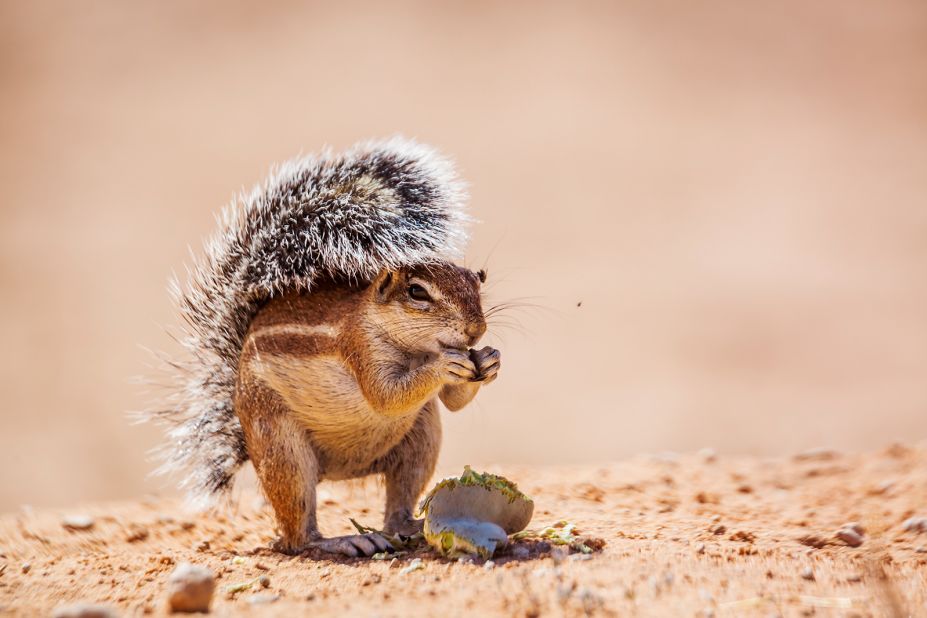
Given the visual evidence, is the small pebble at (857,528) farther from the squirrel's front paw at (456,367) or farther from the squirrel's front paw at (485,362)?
the squirrel's front paw at (456,367)

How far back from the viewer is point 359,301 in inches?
237

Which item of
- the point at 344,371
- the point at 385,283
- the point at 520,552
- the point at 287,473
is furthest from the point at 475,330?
the point at 287,473

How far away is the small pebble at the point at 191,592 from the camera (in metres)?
4.41

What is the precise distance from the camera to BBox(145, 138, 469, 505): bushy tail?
19.9 ft

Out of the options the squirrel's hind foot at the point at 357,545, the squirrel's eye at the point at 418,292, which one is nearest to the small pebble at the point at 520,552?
the squirrel's hind foot at the point at 357,545

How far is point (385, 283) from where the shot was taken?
596 centimetres

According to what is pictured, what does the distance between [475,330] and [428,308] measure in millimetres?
312

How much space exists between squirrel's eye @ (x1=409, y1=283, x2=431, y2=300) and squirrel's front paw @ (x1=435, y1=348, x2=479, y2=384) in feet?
1.30

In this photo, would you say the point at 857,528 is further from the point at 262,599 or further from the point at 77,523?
the point at 77,523

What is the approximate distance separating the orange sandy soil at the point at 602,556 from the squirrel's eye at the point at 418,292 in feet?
5.11

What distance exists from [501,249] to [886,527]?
1542cm

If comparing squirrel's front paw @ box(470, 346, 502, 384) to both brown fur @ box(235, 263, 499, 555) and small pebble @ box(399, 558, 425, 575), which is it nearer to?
brown fur @ box(235, 263, 499, 555)

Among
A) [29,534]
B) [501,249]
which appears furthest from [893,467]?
[501,249]

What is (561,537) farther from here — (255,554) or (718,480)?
(718,480)
